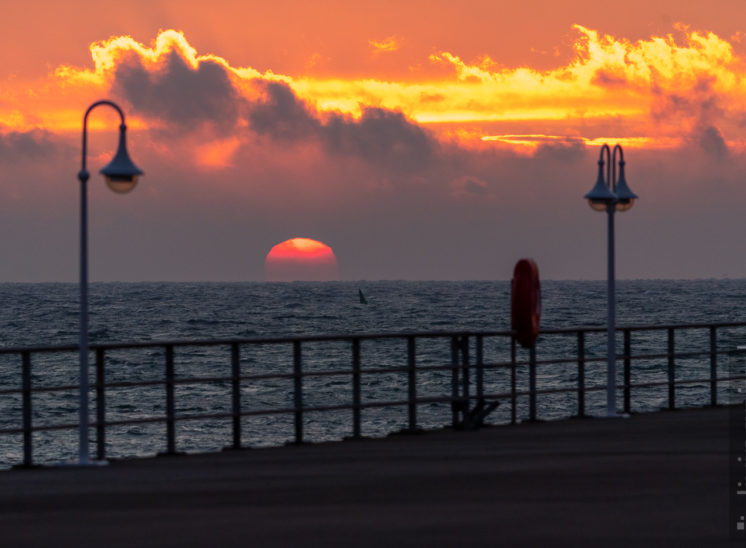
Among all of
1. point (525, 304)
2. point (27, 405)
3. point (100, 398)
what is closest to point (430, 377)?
point (525, 304)

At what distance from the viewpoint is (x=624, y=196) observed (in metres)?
16.7

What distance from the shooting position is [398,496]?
889 centimetres

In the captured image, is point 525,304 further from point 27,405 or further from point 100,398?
point 27,405

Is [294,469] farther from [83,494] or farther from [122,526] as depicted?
[122,526]

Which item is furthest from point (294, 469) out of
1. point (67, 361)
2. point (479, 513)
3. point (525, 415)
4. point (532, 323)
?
point (67, 361)

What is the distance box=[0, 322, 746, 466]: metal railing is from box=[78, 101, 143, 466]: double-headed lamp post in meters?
0.17

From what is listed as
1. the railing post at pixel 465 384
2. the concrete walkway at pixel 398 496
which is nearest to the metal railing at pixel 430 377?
the railing post at pixel 465 384

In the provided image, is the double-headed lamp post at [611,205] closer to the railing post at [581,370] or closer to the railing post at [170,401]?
the railing post at [581,370]

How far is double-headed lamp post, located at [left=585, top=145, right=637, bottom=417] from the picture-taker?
1622 cm

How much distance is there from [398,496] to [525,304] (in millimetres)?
6902

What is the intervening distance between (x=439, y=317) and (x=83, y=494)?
10394 cm

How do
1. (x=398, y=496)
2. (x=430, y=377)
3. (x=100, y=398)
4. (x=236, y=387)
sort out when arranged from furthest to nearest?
(x=430, y=377)
(x=236, y=387)
(x=100, y=398)
(x=398, y=496)

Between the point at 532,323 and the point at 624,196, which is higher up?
the point at 624,196

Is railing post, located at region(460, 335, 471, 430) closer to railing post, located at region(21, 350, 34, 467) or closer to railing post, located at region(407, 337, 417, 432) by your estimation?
railing post, located at region(407, 337, 417, 432)
